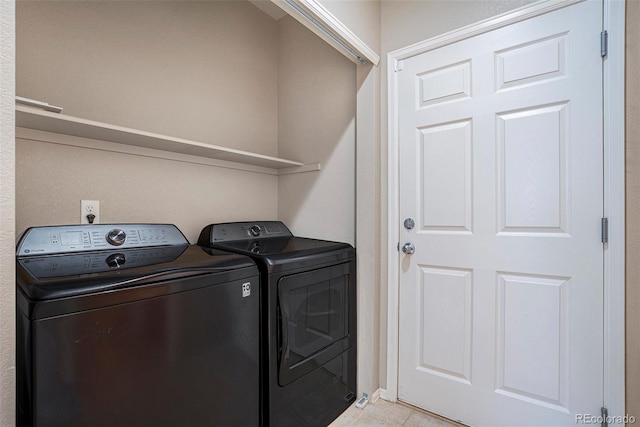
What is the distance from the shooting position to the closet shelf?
3.65ft

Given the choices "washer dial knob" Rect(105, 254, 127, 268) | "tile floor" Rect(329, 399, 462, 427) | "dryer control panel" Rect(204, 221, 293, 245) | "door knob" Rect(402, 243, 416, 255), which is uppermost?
"dryer control panel" Rect(204, 221, 293, 245)

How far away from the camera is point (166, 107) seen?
174cm

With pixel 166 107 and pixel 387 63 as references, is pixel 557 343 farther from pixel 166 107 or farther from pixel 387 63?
pixel 166 107

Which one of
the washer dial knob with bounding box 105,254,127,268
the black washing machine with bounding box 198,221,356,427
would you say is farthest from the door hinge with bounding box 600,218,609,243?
the washer dial knob with bounding box 105,254,127,268

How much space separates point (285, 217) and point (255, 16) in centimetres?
159

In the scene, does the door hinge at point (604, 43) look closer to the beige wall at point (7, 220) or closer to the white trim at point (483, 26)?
the white trim at point (483, 26)

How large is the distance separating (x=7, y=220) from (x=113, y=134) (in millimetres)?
840

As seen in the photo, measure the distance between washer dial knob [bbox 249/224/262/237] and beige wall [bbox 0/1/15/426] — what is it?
132cm

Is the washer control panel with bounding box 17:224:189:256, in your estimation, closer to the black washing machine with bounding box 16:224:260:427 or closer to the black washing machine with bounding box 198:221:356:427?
the black washing machine with bounding box 16:224:260:427

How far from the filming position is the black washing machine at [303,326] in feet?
4.32

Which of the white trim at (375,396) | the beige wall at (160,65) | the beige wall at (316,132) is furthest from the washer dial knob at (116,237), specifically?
the white trim at (375,396)

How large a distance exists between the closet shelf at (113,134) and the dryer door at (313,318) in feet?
2.86

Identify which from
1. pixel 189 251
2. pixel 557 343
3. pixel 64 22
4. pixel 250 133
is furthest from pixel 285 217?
pixel 557 343

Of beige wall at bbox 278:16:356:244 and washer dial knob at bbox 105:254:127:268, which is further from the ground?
beige wall at bbox 278:16:356:244
